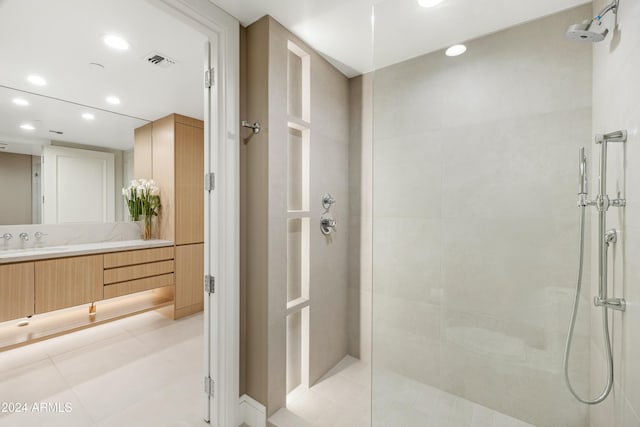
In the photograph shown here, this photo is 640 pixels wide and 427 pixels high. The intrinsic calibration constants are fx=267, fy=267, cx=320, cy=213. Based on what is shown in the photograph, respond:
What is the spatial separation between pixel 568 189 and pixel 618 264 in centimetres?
32

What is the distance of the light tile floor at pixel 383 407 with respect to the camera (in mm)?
1238

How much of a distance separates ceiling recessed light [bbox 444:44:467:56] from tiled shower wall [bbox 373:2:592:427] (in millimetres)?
25

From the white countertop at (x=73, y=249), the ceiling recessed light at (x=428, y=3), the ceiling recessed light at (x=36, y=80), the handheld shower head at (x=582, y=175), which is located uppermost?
the ceiling recessed light at (x=36, y=80)

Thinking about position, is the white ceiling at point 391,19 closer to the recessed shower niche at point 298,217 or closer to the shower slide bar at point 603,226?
the recessed shower niche at point 298,217

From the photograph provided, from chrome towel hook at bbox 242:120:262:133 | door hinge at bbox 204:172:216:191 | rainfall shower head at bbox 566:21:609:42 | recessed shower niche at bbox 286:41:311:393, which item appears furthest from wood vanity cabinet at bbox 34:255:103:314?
rainfall shower head at bbox 566:21:609:42

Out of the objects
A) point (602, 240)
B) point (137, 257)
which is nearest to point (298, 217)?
point (602, 240)

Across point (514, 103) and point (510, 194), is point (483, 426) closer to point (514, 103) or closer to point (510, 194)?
point (510, 194)

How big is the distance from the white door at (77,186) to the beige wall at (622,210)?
387cm

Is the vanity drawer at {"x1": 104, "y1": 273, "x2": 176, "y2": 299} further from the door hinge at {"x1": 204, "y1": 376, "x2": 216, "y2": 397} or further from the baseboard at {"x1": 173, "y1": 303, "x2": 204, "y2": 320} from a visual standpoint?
the door hinge at {"x1": 204, "y1": 376, "x2": 216, "y2": 397}

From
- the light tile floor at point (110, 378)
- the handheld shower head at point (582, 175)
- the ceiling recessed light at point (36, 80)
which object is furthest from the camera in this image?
the ceiling recessed light at point (36, 80)

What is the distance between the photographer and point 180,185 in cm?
311

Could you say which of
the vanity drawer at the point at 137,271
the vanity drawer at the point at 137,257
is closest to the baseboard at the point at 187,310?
the vanity drawer at the point at 137,271

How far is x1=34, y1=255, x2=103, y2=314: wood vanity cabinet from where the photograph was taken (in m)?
2.25

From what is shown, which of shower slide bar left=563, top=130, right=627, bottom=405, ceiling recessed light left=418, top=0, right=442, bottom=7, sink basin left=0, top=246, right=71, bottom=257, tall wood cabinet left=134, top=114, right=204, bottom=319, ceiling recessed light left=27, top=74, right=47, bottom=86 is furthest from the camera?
tall wood cabinet left=134, top=114, right=204, bottom=319
